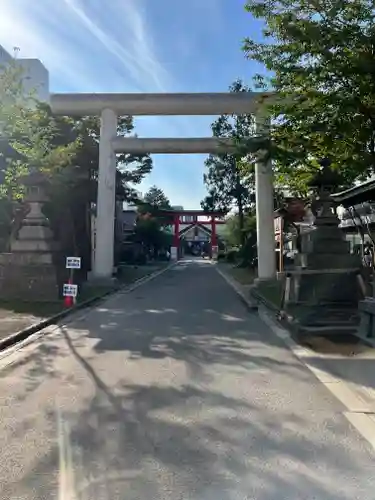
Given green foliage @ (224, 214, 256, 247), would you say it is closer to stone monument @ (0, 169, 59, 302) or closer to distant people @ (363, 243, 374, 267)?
distant people @ (363, 243, 374, 267)

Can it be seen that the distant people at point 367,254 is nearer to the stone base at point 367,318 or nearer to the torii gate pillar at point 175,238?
the stone base at point 367,318

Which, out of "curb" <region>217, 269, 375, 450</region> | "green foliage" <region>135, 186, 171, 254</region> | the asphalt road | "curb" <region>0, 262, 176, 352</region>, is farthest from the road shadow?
"green foliage" <region>135, 186, 171, 254</region>

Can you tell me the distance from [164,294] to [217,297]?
246cm

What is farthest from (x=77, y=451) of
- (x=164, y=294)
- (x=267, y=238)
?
(x=267, y=238)

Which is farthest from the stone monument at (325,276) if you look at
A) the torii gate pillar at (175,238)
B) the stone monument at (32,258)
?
the torii gate pillar at (175,238)

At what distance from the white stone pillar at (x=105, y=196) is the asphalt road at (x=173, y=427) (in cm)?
1472

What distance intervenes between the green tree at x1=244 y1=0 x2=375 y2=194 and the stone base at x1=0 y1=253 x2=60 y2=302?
388 inches

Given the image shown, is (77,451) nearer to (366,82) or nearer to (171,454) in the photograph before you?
(171,454)

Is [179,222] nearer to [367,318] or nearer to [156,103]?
[156,103]

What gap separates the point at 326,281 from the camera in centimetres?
1203

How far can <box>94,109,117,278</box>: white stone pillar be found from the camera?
960 inches

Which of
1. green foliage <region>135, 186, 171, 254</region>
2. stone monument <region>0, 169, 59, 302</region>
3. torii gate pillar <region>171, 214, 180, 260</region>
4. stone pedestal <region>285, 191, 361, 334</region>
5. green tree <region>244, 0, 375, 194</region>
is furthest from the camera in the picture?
torii gate pillar <region>171, 214, 180, 260</region>

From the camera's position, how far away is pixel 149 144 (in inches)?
974

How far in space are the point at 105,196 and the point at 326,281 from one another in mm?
14658
